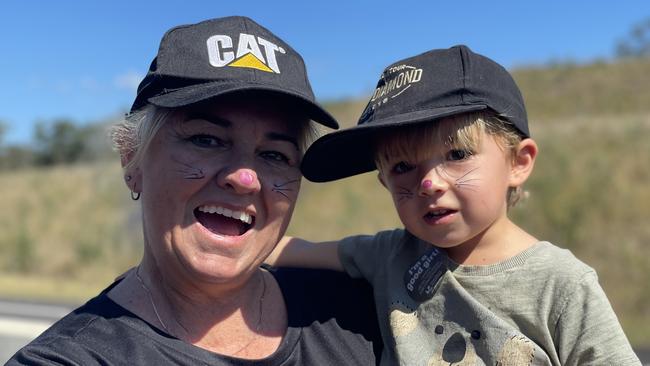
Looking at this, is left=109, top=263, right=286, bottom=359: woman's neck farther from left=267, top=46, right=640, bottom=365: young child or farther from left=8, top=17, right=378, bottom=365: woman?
left=267, top=46, right=640, bottom=365: young child

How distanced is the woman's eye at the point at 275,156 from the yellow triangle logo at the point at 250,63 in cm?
26

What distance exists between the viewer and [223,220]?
2.01m

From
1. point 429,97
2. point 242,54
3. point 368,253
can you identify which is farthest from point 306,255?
point 242,54

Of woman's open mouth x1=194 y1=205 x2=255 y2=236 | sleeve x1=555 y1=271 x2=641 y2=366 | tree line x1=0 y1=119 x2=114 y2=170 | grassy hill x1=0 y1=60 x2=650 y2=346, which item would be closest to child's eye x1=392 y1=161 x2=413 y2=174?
woman's open mouth x1=194 y1=205 x2=255 y2=236

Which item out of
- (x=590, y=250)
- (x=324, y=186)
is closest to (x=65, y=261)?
(x=324, y=186)

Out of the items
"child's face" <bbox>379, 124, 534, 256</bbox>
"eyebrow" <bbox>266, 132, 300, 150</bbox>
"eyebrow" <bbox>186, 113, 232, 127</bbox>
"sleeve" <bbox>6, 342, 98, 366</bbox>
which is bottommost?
"sleeve" <bbox>6, 342, 98, 366</bbox>

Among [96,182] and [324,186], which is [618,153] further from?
[96,182]

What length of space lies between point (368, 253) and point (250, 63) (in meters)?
0.90

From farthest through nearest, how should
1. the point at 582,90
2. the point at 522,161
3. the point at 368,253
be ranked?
the point at 582,90 < the point at 368,253 < the point at 522,161

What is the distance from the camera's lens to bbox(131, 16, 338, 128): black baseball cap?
189 centimetres

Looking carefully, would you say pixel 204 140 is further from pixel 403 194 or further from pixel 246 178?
pixel 403 194

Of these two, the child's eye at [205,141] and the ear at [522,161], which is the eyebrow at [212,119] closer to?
the child's eye at [205,141]

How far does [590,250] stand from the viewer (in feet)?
46.5

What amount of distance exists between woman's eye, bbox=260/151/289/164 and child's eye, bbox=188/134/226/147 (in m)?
0.14
